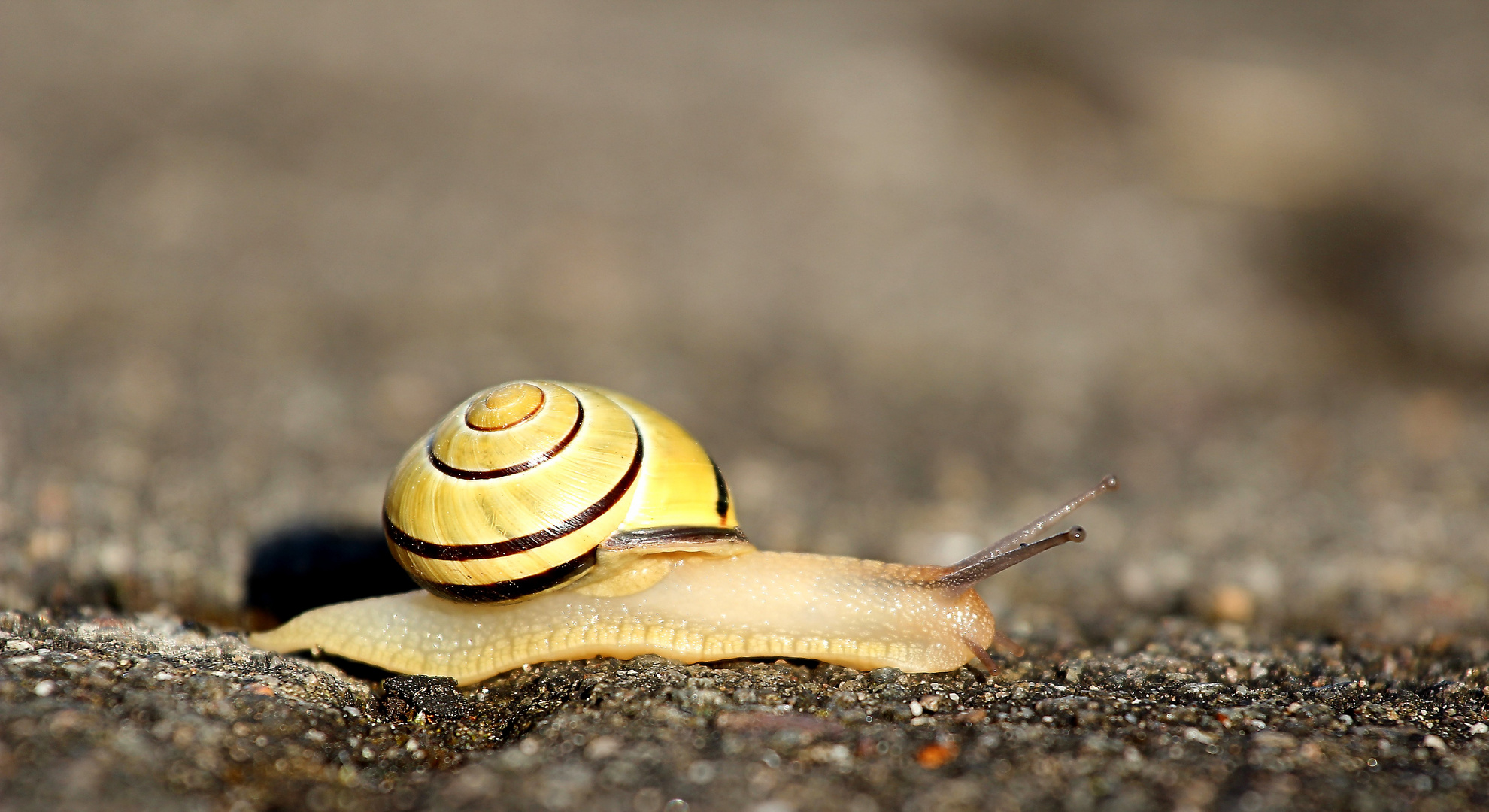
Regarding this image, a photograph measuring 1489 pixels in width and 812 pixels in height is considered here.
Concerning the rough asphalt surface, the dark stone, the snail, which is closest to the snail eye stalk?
the snail

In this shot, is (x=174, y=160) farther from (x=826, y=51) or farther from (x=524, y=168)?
(x=826, y=51)

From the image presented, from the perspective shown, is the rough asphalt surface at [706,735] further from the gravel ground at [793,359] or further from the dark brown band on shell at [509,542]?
the dark brown band on shell at [509,542]

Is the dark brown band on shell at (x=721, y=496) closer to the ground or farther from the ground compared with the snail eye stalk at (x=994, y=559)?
farther from the ground

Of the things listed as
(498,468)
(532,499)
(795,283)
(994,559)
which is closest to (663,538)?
(532,499)

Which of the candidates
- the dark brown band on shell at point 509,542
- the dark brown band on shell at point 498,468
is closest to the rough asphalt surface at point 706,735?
the dark brown band on shell at point 509,542

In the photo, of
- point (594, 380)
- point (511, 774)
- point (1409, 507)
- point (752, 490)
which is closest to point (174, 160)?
point (594, 380)

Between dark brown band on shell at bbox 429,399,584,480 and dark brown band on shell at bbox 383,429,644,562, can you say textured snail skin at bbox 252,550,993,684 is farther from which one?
dark brown band on shell at bbox 429,399,584,480

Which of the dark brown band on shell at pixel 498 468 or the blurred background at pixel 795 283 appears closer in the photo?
the dark brown band on shell at pixel 498 468
